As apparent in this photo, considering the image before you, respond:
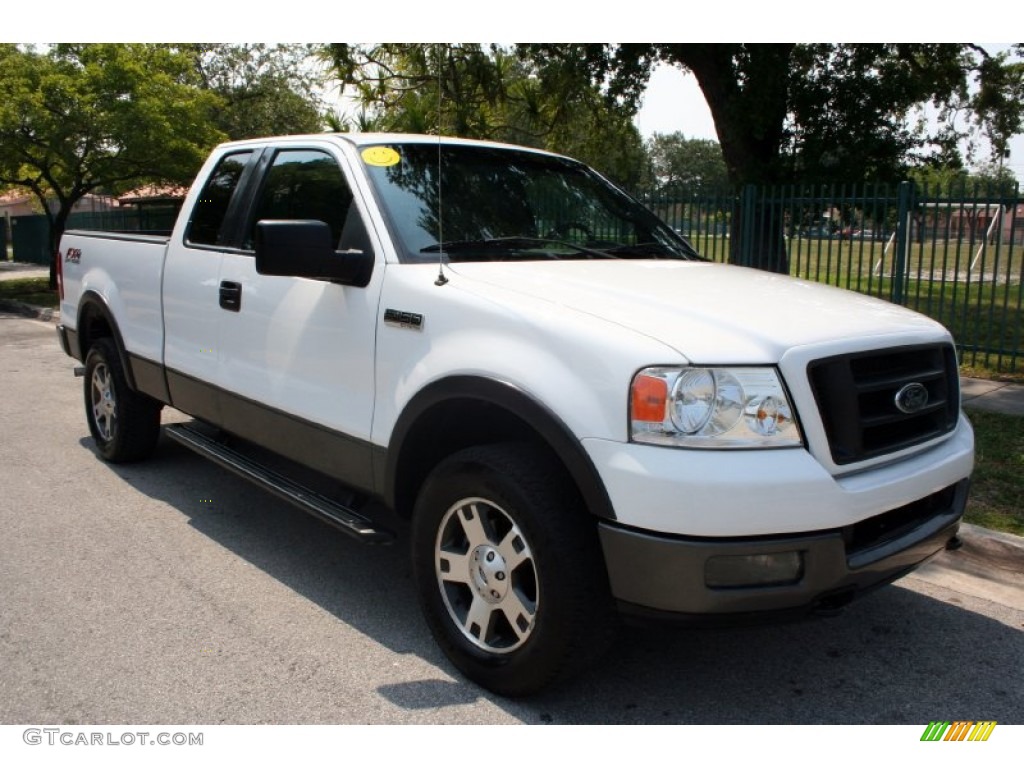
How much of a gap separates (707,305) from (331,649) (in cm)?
193

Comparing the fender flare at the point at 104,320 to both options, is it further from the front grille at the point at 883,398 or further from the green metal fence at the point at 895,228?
the green metal fence at the point at 895,228

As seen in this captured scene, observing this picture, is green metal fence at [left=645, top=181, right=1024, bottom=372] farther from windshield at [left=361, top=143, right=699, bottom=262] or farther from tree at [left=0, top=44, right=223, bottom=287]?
tree at [left=0, top=44, right=223, bottom=287]

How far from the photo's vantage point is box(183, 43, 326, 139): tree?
3462cm

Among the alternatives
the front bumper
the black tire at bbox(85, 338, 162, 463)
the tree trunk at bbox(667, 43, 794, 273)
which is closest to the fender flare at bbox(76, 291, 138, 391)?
the black tire at bbox(85, 338, 162, 463)

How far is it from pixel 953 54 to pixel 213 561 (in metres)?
13.7

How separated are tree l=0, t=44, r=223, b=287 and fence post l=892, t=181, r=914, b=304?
510 inches

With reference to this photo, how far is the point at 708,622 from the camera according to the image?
2.78 meters

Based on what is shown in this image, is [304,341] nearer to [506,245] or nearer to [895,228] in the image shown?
[506,245]

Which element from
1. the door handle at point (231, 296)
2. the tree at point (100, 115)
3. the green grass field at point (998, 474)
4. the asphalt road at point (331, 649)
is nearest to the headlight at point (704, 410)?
the asphalt road at point (331, 649)

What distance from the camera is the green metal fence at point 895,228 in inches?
386

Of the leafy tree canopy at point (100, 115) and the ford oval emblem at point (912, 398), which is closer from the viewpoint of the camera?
the ford oval emblem at point (912, 398)

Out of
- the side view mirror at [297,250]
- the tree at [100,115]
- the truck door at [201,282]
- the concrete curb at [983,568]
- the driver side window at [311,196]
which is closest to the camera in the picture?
the side view mirror at [297,250]
